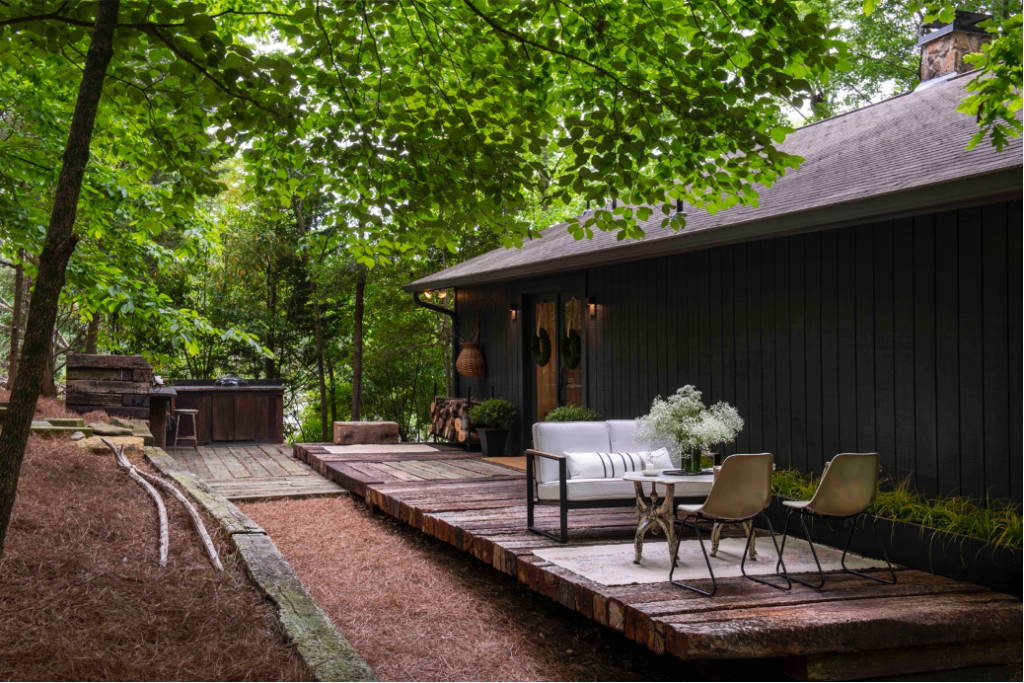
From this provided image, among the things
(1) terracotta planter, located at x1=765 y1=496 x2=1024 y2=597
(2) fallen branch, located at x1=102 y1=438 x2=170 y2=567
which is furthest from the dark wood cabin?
(2) fallen branch, located at x1=102 y1=438 x2=170 y2=567

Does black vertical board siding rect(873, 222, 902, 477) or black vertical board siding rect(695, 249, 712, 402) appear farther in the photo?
black vertical board siding rect(695, 249, 712, 402)

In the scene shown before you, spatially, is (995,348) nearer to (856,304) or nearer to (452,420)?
(856,304)

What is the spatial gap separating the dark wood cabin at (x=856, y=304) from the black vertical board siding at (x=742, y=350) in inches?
0.6

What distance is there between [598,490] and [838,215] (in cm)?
232

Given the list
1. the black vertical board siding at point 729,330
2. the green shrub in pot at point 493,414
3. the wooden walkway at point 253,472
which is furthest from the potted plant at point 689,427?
the green shrub in pot at point 493,414

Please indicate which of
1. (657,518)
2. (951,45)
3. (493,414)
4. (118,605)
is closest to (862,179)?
(657,518)

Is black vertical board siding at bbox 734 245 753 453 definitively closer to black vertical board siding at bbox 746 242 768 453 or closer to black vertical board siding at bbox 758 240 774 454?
black vertical board siding at bbox 746 242 768 453

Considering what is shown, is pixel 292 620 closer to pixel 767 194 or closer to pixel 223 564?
pixel 223 564

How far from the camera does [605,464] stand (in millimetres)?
5844

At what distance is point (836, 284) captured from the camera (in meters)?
5.77

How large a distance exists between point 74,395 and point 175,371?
6115 mm

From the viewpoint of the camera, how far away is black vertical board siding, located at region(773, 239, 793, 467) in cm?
621

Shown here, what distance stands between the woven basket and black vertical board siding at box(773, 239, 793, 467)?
5.64m

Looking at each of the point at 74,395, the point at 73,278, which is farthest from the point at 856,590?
the point at 74,395
